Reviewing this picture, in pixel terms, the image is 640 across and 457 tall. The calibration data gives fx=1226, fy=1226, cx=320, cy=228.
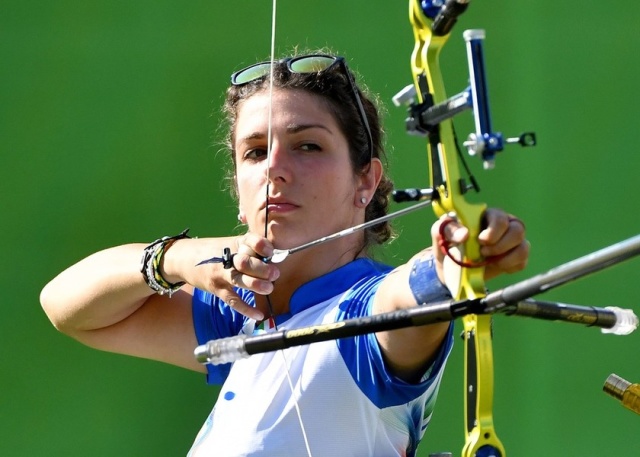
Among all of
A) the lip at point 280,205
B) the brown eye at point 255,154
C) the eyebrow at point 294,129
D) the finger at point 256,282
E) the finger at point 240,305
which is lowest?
the finger at point 240,305

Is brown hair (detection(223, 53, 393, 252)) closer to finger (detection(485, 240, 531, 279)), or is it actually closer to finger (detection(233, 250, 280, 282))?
finger (detection(233, 250, 280, 282))

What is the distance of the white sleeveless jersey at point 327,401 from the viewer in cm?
175

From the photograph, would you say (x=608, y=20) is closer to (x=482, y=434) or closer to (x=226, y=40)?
(x=226, y=40)

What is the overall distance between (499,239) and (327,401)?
0.48 meters

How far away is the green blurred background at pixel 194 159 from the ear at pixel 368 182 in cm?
85

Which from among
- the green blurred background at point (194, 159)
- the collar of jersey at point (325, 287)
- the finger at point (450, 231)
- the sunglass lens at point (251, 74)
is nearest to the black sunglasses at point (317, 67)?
the sunglass lens at point (251, 74)

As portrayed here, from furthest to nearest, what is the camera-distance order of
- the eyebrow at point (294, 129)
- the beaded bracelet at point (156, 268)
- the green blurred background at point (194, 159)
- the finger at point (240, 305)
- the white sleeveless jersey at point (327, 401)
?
the green blurred background at point (194, 159)
the beaded bracelet at point (156, 268)
the eyebrow at point (294, 129)
the finger at point (240, 305)
the white sleeveless jersey at point (327, 401)

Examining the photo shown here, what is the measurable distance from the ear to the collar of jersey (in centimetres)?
13

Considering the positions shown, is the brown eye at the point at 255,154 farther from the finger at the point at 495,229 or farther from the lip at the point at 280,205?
the finger at the point at 495,229

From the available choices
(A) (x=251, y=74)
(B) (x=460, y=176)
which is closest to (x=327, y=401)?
(B) (x=460, y=176)

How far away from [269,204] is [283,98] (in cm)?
20

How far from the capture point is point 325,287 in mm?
1965

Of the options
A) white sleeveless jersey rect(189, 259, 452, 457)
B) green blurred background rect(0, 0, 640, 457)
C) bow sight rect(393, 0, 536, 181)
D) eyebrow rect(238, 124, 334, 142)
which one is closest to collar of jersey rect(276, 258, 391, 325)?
white sleeveless jersey rect(189, 259, 452, 457)

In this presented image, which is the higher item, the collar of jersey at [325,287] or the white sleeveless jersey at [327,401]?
the collar of jersey at [325,287]
